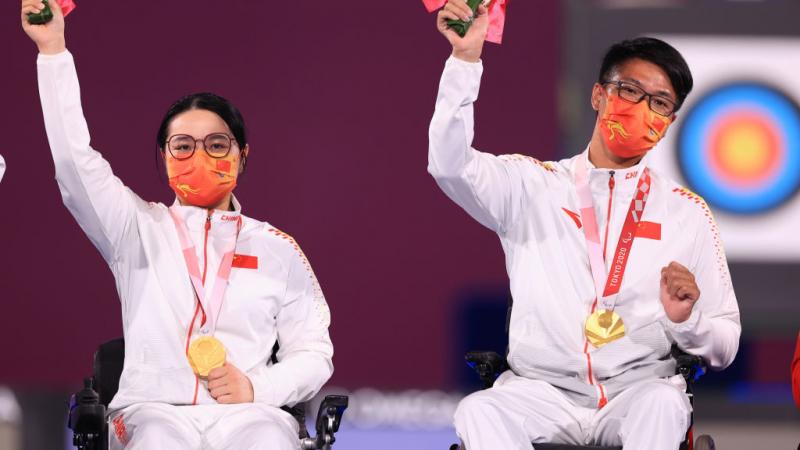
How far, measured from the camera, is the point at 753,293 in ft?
19.5

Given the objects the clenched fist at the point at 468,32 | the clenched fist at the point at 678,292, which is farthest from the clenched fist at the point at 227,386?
the clenched fist at the point at 678,292

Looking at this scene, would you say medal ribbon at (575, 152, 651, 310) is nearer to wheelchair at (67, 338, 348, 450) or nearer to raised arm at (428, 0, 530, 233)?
raised arm at (428, 0, 530, 233)

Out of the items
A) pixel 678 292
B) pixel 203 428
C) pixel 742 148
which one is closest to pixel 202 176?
pixel 203 428

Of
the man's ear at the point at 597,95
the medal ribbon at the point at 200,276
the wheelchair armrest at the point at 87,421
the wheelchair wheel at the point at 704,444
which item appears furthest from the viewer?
the man's ear at the point at 597,95

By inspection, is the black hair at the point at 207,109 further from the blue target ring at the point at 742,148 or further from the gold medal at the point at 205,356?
the blue target ring at the point at 742,148

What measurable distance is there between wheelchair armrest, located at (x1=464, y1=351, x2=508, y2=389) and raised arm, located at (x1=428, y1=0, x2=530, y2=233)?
47 centimetres

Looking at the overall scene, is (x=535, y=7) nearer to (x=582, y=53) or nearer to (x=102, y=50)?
(x=582, y=53)

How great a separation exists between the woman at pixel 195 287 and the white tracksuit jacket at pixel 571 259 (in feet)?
2.10

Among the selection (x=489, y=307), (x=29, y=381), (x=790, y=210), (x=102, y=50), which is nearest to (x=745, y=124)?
(x=790, y=210)

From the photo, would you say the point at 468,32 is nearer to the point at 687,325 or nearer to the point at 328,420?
the point at 687,325

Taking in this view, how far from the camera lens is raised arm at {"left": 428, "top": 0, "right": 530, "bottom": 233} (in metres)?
3.90

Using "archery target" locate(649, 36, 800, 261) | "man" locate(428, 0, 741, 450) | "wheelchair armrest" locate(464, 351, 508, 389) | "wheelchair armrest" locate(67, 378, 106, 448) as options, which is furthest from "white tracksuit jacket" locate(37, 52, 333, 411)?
"archery target" locate(649, 36, 800, 261)

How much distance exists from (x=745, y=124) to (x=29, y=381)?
3623 mm

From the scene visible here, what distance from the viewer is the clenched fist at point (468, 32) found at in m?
3.87
